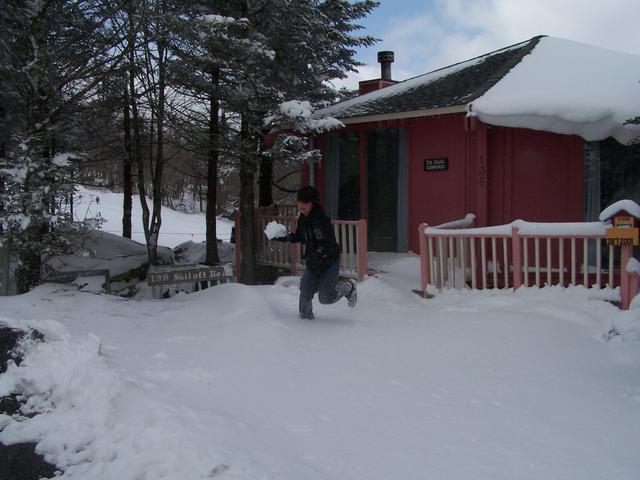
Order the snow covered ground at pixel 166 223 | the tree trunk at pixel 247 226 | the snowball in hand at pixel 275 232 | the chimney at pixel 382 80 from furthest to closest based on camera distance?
the snow covered ground at pixel 166 223, the chimney at pixel 382 80, the tree trunk at pixel 247 226, the snowball in hand at pixel 275 232

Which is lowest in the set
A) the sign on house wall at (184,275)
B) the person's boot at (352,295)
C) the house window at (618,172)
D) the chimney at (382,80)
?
the person's boot at (352,295)

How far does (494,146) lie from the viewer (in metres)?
9.52

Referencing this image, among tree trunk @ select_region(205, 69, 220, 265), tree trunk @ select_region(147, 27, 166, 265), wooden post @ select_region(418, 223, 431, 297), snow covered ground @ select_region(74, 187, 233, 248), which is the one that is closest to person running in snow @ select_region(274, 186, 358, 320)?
wooden post @ select_region(418, 223, 431, 297)

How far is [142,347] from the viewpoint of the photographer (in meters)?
4.97

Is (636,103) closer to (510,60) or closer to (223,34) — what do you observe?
(510,60)

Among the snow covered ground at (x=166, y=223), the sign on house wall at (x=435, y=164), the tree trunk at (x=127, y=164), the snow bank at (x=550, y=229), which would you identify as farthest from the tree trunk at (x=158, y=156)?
the snow covered ground at (x=166, y=223)

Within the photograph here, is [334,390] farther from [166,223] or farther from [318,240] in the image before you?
[166,223]

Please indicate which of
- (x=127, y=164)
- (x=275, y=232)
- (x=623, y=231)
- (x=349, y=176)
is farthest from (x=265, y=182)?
(x=623, y=231)

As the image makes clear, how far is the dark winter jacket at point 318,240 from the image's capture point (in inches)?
243

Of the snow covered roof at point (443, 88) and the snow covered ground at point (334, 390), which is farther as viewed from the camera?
the snow covered roof at point (443, 88)

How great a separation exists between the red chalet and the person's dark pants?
3871 millimetres

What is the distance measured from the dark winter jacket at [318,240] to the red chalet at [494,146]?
145 inches

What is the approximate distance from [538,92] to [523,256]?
301 centimetres

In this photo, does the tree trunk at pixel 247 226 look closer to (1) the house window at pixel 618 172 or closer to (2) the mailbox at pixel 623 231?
(1) the house window at pixel 618 172
